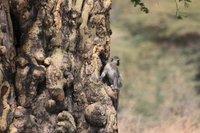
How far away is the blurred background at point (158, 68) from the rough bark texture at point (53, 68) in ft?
13.1

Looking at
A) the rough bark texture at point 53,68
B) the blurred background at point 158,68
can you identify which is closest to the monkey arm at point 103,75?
the rough bark texture at point 53,68

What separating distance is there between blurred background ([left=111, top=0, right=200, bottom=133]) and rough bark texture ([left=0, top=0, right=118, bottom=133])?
157 inches

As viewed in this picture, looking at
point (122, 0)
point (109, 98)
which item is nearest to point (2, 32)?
point (109, 98)

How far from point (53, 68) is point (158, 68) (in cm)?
1038

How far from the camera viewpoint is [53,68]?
325 cm

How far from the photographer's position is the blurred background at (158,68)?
28.9 feet

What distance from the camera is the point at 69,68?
3369 mm

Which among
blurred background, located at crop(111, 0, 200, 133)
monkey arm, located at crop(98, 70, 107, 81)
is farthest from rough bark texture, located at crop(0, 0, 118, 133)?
blurred background, located at crop(111, 0, 200, 133)

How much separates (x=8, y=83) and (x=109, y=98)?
1.06 meters

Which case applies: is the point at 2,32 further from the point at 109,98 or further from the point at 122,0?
the point at 122,0

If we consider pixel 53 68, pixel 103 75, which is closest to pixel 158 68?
pixel 103 75

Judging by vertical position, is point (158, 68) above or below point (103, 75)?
below

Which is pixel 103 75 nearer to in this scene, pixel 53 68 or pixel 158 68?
pixel 53 68

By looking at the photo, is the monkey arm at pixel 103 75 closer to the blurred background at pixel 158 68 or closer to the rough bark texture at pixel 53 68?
the rough bark texture at pixel 53 68
